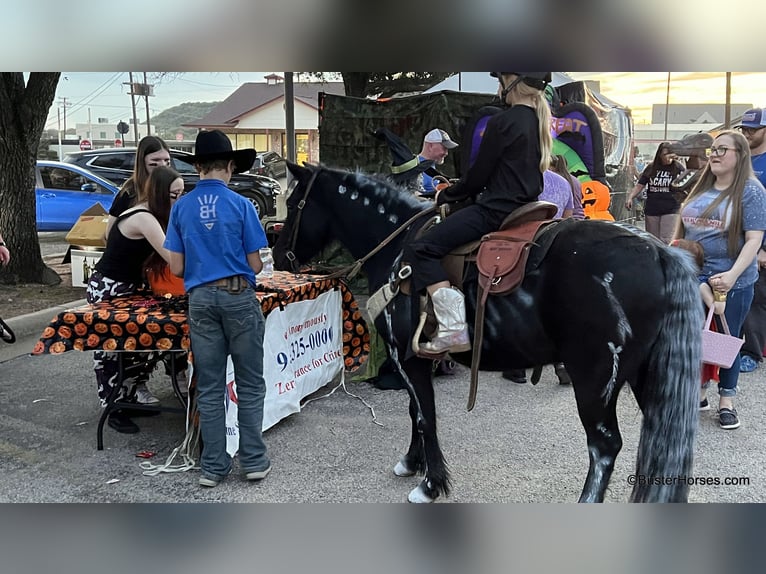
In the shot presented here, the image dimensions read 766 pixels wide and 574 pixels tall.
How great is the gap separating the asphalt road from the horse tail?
47cm

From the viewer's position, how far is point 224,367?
10.9 feet

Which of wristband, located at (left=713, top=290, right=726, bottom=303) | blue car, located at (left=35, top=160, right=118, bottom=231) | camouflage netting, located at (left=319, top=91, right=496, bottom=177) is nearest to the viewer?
wristband, located at (left=713, top=290, right=726, bottom=303)

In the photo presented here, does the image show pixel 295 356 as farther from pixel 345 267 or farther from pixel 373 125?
pixel 373 125

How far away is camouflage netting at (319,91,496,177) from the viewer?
738cm

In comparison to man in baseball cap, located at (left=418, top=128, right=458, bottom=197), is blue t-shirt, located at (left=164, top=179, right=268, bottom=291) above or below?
below

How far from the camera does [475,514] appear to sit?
304 centimetres

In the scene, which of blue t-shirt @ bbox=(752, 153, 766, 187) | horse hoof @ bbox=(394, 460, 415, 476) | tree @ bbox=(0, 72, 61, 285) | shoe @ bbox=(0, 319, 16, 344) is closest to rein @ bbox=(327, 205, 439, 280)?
horse hoof @ bbox=(394, 460, 415, 476)

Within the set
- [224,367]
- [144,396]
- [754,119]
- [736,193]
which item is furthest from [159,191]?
[754,119]

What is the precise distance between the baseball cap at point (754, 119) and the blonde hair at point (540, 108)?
3.01 meters

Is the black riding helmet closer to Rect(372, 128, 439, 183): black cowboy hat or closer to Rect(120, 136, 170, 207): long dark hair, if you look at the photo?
Rect(372, 128, 439, 183): black cowboy hat

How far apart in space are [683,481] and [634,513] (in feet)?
0.90
